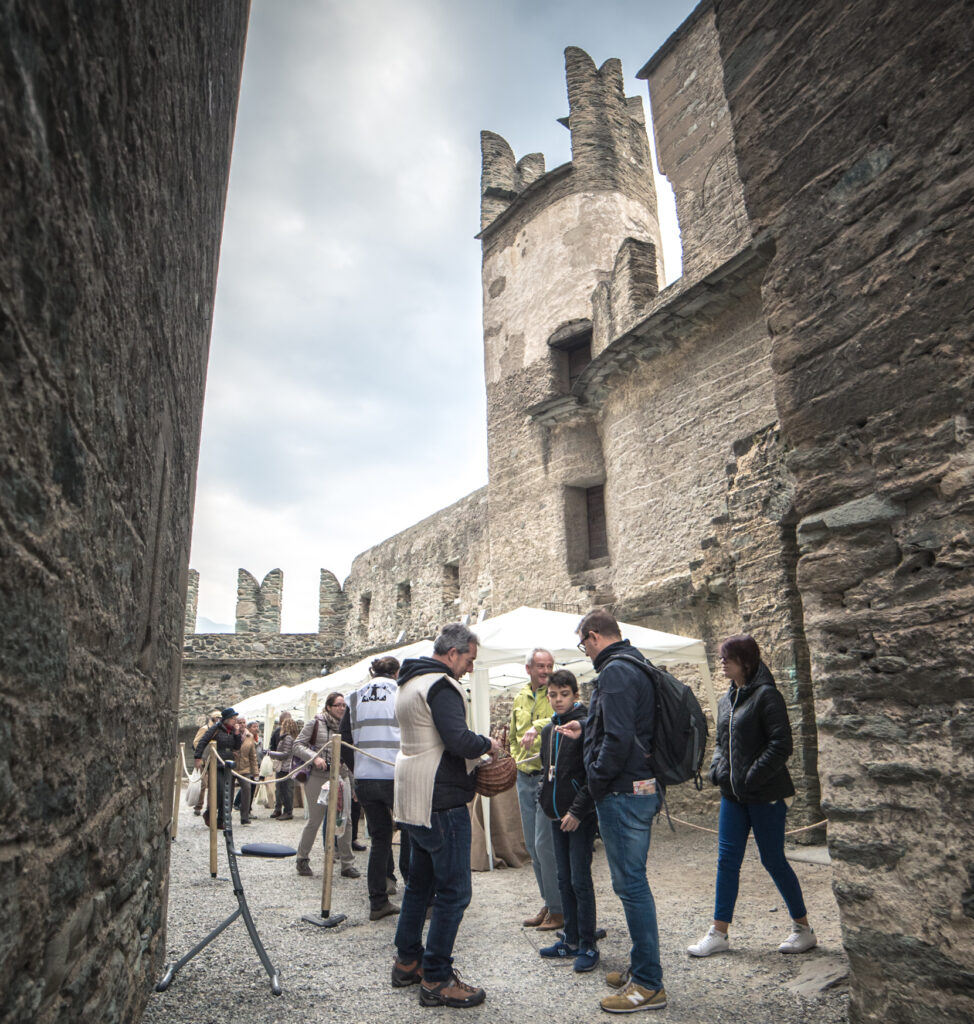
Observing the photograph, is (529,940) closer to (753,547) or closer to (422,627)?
(753,547)

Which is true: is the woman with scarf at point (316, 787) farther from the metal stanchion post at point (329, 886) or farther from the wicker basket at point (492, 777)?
the wicker basket at point (492, 777)

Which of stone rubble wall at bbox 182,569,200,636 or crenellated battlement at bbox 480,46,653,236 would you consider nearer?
crenellated battlement at bbox 480,46,653,236

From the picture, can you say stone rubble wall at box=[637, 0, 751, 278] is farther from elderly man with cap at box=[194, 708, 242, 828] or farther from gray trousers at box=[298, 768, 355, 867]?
elderly man with cap at box=[194, 708, 242, 828]

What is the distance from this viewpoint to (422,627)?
2058cm

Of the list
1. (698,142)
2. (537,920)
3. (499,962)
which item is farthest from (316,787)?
(698,142)

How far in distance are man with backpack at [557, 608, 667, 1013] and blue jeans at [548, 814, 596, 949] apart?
12.3 inches

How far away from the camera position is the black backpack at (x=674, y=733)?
10.8 feet

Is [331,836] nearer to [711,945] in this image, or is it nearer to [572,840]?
[572,840]

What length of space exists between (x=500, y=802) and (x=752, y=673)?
3.27 meters

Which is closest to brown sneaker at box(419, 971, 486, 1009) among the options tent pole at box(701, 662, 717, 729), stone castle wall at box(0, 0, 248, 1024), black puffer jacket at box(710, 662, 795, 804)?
stone castle wall at box(0, 0, 248, 1024)

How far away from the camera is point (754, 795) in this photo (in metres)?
3.71

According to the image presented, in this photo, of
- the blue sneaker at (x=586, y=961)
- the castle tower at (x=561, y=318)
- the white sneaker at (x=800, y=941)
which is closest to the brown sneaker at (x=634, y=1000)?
the blue sneaker at (x=586, y=961)

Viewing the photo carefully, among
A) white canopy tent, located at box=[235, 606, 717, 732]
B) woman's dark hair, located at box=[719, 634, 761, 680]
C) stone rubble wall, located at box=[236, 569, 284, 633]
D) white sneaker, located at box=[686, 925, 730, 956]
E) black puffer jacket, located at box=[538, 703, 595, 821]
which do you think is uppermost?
stone rubble wall, located at box=[236, 569, 284, 633]

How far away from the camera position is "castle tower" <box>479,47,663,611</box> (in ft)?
42.6
